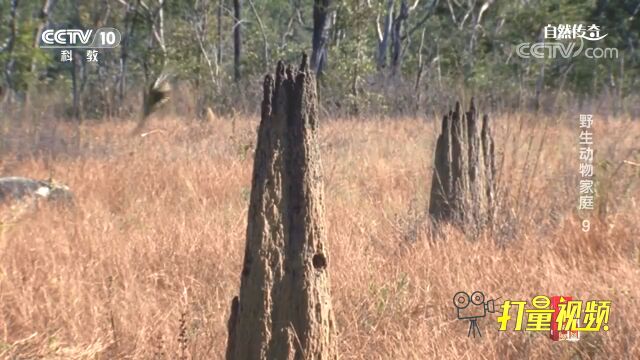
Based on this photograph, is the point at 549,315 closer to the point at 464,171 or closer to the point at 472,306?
the point at 472,306

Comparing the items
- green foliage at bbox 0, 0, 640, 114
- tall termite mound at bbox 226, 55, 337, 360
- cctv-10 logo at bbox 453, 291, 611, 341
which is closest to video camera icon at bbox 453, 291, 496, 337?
cctv-10 logo at bbox 453, 291, 611, 341

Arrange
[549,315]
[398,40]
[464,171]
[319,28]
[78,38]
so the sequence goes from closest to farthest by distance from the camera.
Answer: [549,315], [464,171], [78,38], [319,28], [398,40]

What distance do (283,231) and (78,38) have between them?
841 cm

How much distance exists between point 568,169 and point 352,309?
3.09 m

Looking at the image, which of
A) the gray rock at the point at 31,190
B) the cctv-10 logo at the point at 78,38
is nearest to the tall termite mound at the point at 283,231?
the gray rock at the point at 31,190

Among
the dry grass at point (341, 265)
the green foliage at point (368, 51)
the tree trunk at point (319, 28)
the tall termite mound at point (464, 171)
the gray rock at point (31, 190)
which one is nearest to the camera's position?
the dry grass at point (341, 265)

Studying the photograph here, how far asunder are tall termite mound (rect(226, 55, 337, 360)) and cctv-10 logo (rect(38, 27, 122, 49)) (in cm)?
685

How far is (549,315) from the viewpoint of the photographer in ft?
8.30

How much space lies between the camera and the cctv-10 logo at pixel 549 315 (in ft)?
8.05

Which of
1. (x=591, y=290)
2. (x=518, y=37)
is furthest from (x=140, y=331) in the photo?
(x=518, y=37)

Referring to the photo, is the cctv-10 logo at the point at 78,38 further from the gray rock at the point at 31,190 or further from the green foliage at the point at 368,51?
the gray rock at the point at 31,190

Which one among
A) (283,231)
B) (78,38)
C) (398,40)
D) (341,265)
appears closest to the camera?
(283,231)

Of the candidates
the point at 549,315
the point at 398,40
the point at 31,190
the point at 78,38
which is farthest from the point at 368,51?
the point at 549,315

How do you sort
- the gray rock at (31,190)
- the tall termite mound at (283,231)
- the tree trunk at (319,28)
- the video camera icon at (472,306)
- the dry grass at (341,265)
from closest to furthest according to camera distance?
the tall termite mound at (283,231) < the dry grass at (341,265) < the video camera icon at (472,306) < the gray rock at (31,190) < the tree trunk at (319,28)
